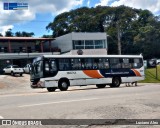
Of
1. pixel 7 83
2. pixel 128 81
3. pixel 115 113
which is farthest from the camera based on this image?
pixel 7 83

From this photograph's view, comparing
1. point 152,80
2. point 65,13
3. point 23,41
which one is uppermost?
point 65,13

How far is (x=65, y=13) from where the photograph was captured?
100500 millimetres

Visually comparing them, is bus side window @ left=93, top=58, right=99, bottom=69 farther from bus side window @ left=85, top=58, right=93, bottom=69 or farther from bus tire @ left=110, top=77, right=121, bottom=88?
bus tire @ left=110, top=77, right=121, bottom=88

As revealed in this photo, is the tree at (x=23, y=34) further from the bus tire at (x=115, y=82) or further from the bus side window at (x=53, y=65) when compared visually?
the bus side window at (x=53, y=65)

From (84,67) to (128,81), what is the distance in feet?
17.6

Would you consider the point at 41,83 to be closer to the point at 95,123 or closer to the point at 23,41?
the point at 95,123

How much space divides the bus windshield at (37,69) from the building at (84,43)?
125 ft

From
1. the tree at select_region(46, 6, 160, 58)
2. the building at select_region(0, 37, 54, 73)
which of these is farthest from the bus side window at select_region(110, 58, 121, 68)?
the tree at select_region(46, 6, 160, 58)

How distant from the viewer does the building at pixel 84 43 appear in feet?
220

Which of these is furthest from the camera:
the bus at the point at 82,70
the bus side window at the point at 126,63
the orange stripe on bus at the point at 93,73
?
→ the bus side window at the point at 126,63

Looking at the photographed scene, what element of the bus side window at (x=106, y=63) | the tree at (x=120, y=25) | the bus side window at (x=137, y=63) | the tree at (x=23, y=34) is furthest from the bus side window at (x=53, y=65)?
the tree at (x=23, y=34)

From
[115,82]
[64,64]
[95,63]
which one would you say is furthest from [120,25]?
[64,64]

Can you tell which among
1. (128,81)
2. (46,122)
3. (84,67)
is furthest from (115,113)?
(128,81)

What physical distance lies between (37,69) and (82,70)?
11.9 feet
